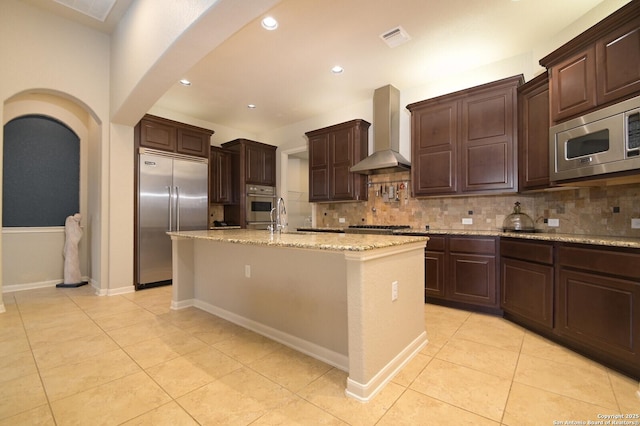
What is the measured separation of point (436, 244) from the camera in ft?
11.4

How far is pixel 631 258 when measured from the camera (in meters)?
1.90

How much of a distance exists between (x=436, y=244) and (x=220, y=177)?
4147 millimetres

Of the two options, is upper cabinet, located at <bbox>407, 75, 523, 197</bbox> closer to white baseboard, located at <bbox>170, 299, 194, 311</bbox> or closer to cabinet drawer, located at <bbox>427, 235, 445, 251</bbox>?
cabinet drawer, located at <bbox>427, 235, 445, 251</bbox>

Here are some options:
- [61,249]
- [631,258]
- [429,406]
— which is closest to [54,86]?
[61,249]

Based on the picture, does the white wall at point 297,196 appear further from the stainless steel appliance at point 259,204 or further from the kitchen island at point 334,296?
the kitchen island at point 334,296

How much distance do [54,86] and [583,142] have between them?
566 centimetres

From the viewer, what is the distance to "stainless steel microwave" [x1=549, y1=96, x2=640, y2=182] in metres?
1.99

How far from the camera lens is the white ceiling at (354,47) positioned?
2.66 metres

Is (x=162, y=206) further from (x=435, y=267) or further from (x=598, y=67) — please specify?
(x=598, y=67)

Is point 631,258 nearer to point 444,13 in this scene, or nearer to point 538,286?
point 538,286

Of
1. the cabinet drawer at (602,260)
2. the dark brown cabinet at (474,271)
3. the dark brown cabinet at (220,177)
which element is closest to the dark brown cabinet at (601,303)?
the cabinet drawer at (602,260)

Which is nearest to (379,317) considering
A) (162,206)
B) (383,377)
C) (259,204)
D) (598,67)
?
(383,377)

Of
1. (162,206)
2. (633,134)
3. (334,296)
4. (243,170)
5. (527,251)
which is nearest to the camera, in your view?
(633,134)

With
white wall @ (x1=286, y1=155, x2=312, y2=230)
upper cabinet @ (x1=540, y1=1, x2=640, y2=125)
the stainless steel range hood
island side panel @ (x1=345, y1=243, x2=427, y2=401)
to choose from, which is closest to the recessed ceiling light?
the stainless steel range hood
